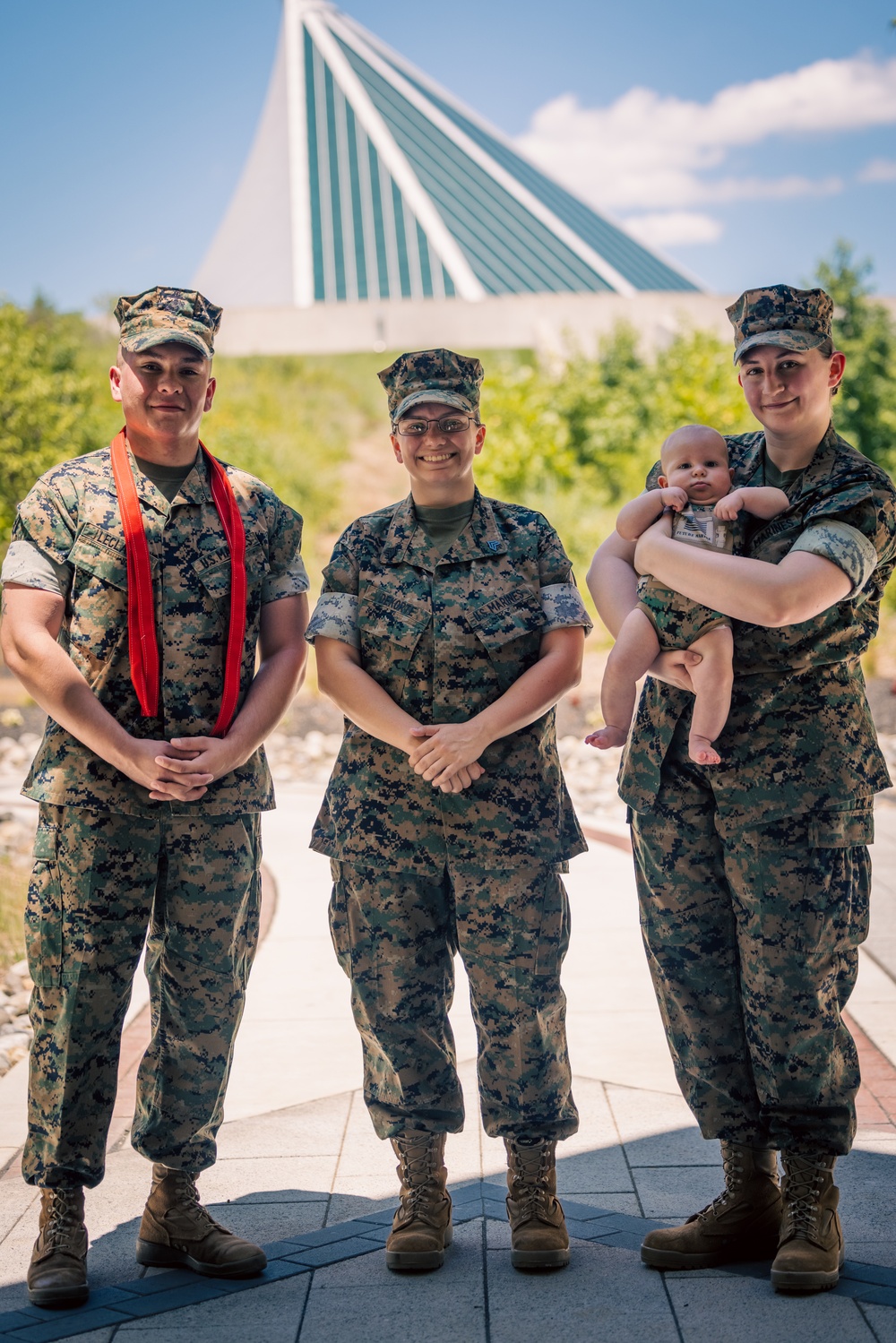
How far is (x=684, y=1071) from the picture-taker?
9.49 feet

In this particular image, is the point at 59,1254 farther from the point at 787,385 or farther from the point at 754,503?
the point at 787,385

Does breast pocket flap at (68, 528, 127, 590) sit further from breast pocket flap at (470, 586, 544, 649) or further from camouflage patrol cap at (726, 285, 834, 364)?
camouflage patrol cap at (726, 285, 834, 364)

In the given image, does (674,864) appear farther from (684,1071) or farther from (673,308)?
(673,308)

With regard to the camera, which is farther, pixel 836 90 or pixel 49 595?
pixel 836 90

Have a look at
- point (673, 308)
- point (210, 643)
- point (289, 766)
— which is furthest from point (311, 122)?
point (210, 643)

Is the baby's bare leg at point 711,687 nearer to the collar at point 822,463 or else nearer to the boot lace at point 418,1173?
the collar at point 822,463

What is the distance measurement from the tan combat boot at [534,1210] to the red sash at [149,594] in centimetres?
121

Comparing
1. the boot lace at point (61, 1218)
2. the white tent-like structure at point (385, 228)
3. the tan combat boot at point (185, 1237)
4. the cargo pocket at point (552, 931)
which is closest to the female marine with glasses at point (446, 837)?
the cargo pocket at point (552, 931)

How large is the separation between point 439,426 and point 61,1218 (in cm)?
198

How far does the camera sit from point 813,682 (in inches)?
108

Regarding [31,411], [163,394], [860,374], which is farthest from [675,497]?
[860,374]

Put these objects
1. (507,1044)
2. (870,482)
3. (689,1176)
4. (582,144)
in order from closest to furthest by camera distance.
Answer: (870,482)
(507,1044)
(689,1176)
(582,144)

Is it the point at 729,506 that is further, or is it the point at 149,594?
the point at 149,594

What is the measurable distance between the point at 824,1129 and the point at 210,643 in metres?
1.76
